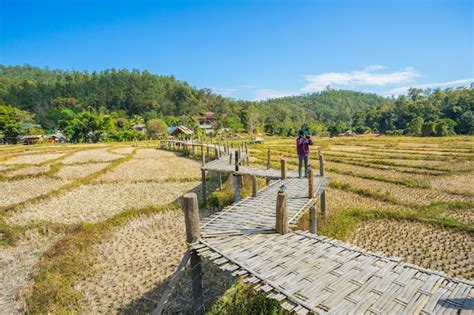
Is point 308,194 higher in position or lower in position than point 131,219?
higher

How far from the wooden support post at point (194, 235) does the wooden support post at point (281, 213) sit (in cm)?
168

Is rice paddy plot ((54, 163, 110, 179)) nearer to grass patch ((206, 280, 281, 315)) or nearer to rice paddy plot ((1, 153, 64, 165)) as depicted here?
rice paddy plot ((1, 153, 64, 165))

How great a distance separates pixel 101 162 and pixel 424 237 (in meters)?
23.1

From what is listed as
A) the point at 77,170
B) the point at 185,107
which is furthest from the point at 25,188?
the point at 185,107

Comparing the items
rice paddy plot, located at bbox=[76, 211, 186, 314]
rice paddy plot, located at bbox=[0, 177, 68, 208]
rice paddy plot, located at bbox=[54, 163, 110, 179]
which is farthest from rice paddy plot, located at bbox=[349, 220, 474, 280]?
rice paddy plot, located at bbox=[54, 163, 110, 179]

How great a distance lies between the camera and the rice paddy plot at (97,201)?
10.9m

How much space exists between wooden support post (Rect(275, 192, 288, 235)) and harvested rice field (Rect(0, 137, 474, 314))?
1.97 m

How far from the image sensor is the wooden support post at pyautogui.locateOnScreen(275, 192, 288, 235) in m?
5.66

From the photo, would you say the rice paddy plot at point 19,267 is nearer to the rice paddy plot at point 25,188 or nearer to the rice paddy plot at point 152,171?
the rice paddy plot at point 25,188

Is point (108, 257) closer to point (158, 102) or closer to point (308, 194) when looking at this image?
point (308, 194)

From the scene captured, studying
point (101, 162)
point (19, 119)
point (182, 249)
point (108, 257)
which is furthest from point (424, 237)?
point (19, 119)

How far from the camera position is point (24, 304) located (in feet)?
19.3

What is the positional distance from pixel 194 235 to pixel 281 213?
1.82 meters

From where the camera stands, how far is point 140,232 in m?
9.48
